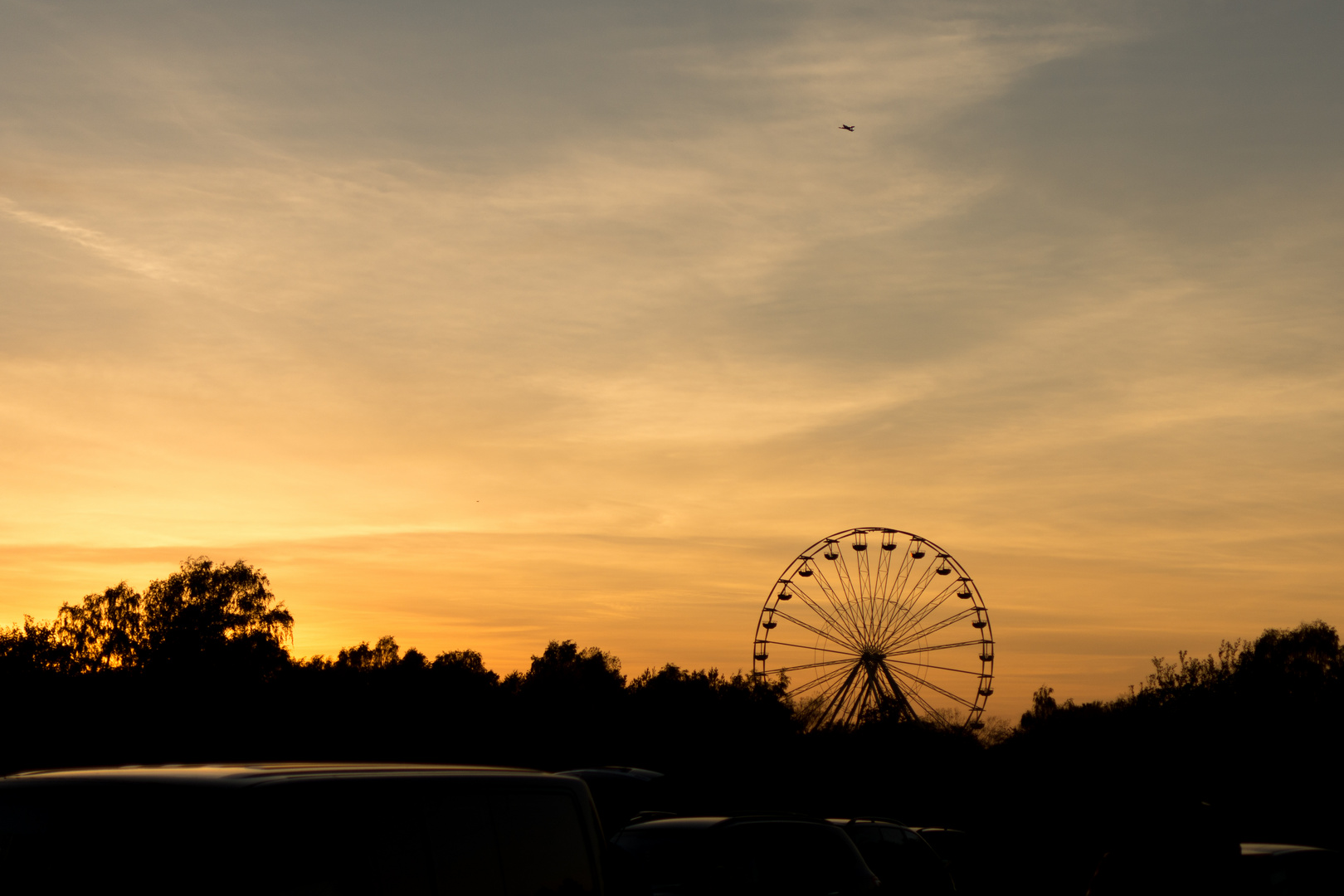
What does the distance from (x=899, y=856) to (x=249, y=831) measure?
56.2 feet

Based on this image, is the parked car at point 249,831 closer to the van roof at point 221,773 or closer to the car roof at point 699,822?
the van roof at point 221,773

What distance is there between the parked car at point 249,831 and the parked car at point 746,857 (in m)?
5.70

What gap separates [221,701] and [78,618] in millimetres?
44725

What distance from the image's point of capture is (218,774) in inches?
219

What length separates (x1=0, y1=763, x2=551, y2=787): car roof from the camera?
5430mm

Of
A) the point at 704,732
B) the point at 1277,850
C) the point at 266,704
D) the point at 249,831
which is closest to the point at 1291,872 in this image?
the point at 1277,850

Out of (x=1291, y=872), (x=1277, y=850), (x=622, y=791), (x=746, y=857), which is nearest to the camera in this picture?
(x=746, y=857)

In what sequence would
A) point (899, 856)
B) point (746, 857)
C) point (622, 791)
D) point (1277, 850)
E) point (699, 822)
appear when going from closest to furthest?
point (746, 857)
point (699, 822)
point (1277, 850)
point (899, 856)
point (622, 791)

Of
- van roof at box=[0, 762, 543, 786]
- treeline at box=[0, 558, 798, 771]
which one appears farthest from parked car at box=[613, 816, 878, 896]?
treeline at box=[0, 558, 798, 771]

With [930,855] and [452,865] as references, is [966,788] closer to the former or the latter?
[930,855]

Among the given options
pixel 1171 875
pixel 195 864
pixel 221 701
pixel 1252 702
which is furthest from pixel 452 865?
pixel 1252 702

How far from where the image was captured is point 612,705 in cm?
9569

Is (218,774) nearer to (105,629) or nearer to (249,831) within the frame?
(249,831)

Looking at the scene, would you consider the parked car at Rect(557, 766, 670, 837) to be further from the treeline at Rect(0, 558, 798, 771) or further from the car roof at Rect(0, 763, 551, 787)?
the car roof at Rect(0, 763, 551, 787)
